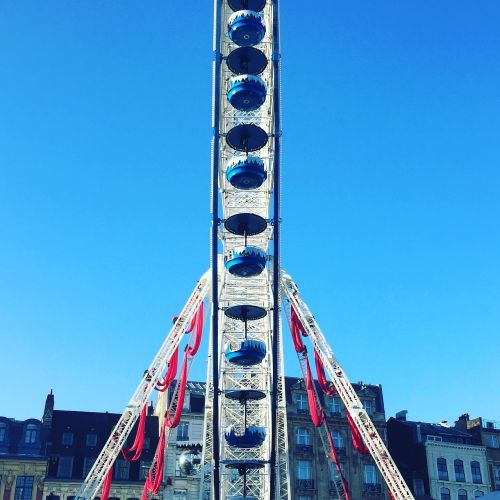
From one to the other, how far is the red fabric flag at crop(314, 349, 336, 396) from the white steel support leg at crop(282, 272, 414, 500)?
39 cm

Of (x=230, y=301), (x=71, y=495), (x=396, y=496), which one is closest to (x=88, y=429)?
(x=71, y=495)

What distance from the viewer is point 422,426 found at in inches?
3258

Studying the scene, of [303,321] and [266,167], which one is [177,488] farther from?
[266,167]

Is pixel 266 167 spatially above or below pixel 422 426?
above

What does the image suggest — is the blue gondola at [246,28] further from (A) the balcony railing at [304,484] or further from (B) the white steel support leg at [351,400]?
(A) the balcony railing at [304,484]

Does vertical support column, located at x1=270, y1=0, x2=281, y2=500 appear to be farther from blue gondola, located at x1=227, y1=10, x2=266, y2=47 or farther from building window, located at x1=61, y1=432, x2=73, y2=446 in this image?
building window, located at x1=61, y1=432, x2=73, y2=446

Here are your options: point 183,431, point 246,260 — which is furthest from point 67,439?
point 246,260

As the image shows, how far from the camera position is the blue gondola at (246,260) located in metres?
46.1

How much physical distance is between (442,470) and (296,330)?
31459 mm

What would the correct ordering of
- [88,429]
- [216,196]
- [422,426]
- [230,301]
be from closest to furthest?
1. [216,196]
2. [230,301]
3. [88,429]
4. [422,426]

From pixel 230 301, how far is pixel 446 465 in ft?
123

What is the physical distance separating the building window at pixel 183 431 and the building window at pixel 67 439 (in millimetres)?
9945

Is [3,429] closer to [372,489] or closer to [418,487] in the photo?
[372,489]

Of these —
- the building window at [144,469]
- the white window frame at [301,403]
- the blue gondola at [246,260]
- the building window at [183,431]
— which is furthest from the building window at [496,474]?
the blue gondola at [246,260]
